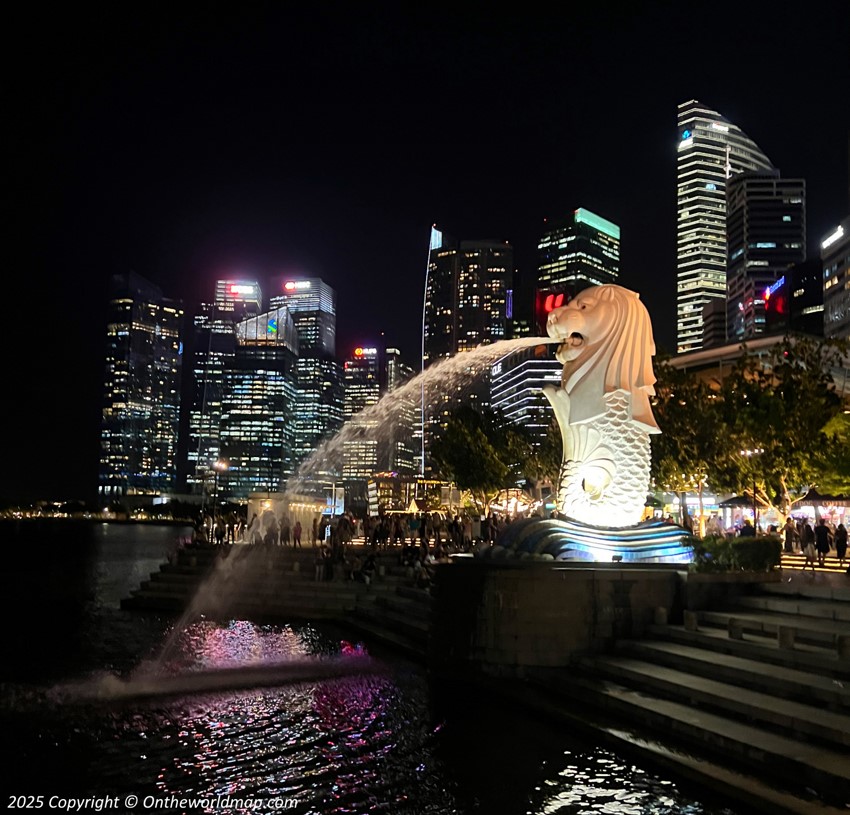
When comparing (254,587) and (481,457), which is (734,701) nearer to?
(254,587)

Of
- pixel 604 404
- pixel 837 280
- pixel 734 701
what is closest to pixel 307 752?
pixel 734 701

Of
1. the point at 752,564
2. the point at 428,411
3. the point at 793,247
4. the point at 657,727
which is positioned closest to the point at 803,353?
the point at 752,564

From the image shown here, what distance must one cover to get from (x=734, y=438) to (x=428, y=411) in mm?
53829

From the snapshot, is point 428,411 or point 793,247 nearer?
point 428,411

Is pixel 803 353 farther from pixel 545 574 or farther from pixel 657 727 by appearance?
pixel 657 727

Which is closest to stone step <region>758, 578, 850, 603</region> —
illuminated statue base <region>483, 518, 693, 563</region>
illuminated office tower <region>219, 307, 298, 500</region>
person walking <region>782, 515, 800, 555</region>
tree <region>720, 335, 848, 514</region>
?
illuminated statue base <region>483, 518, 693, 563</region>

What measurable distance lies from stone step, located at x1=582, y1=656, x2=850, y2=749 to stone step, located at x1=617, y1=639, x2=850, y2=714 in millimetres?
96

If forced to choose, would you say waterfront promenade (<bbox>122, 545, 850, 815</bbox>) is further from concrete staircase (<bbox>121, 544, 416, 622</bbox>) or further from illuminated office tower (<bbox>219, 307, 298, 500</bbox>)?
illuminated office tower (<bbox>219, 307, 298, 500</bbox>)

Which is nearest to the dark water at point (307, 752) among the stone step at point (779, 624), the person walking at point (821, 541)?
the stone step at point (779, 624)

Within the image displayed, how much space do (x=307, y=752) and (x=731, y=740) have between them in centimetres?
489

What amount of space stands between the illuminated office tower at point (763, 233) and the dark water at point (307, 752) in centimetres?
17381

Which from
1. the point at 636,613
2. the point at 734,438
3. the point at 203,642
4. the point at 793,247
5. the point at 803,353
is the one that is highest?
the point at 793,247

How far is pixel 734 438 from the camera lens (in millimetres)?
29641

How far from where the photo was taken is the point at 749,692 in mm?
10523
